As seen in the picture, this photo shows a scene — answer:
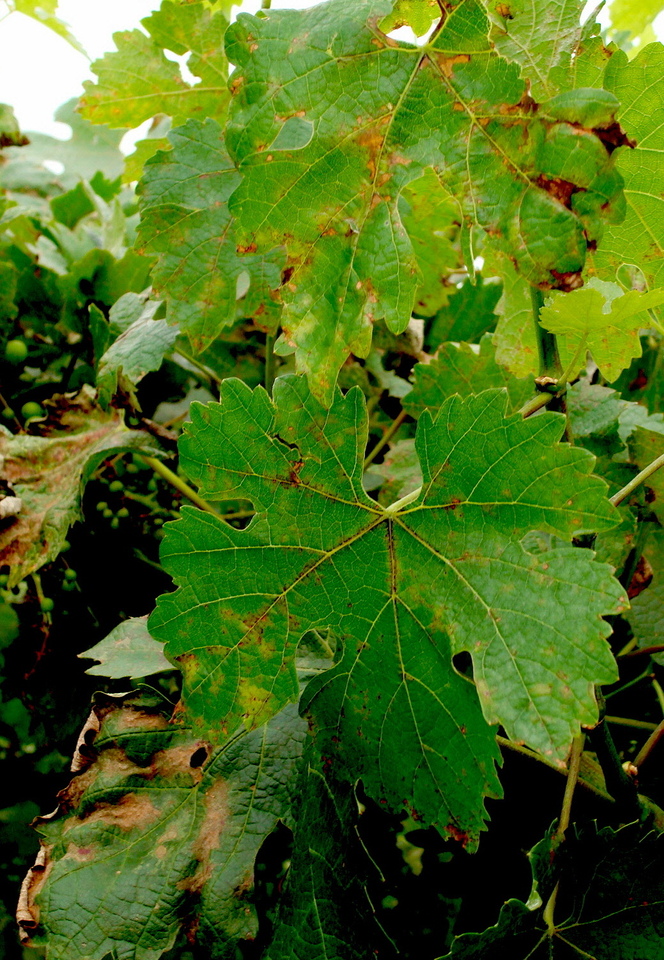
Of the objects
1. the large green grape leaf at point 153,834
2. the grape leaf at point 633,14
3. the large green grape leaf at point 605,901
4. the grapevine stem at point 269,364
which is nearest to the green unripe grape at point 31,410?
the grapevine stem at point 269,364

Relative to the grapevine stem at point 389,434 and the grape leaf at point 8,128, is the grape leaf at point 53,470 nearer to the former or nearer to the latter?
the grapevine stem at point 389,434

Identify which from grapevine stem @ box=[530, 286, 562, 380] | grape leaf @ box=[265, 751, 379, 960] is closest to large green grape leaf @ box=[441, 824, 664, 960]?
grape leaf @ box=[265, 751, 379, 960]

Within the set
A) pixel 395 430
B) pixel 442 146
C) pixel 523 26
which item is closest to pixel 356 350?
pixel 442 146

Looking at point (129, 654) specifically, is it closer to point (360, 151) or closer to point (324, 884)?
point (324, 884)

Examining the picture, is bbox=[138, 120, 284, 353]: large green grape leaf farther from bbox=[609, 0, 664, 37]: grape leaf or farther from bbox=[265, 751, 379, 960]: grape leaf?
bbox=[609, 0, 664, 37]: grape leaf

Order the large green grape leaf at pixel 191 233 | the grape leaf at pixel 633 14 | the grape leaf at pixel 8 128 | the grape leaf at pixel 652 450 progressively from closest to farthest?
the large green grape leaf at pixel 191 233 < the grape leaf at pixel 652 450 < the grape leaf at pixel 633 14 < the grape leaf at pixel 8 128

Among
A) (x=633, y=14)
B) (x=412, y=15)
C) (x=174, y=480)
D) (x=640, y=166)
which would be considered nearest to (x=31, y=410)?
(x=174, y=480)

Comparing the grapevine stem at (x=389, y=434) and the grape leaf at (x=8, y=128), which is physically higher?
the grape leaf at (x=8, y=128)
